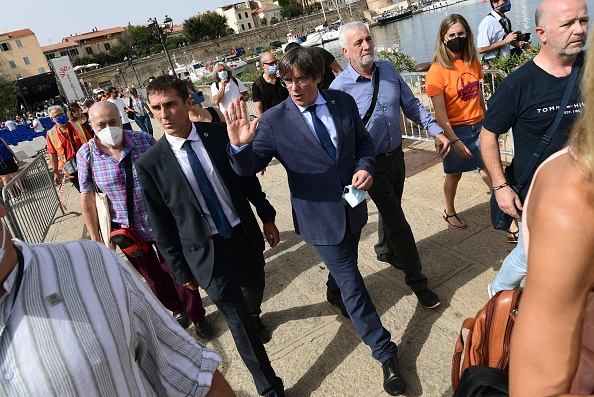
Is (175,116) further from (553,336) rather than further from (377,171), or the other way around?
(553,336)

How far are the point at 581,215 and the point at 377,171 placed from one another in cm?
255

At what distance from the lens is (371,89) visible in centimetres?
345

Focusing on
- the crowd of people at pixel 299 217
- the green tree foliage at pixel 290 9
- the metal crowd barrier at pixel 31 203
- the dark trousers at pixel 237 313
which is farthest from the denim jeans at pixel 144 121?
the green tree foliage at pixel 290 9

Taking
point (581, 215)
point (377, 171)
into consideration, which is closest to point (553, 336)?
point (581, 215)

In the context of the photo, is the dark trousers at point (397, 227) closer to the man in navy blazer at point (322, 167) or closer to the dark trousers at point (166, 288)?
the man in navy blazer at point (322, 167)

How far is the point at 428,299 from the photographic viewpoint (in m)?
3.30

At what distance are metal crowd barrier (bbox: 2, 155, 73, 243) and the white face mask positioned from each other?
2669 millimetres

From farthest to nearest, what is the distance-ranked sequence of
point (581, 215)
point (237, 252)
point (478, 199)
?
point (478, 199) → point (237, 252) → point (581, 215)

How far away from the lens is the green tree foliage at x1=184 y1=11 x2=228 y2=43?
89.4 m

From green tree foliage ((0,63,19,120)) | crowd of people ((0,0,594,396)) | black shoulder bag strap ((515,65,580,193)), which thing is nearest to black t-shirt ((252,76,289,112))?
crowd of people ((0,0,594,396))

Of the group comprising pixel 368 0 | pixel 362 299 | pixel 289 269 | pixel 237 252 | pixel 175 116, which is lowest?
pixel 289 269

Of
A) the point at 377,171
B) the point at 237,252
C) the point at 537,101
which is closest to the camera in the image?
the point at 537,101

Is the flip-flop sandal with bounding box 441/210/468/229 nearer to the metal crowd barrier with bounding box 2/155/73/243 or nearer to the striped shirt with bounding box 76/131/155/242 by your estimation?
the striped shirt with bounding box 76/131/155/242

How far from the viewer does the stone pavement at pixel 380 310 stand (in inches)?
114
